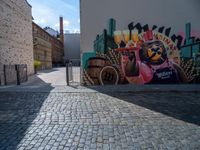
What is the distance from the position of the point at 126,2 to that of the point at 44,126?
24.7ft

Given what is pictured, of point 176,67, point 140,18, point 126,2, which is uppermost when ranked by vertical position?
point 126,2

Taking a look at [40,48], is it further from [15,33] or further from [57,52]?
[57,52]

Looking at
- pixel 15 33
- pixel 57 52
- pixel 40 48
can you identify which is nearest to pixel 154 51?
pixel 15 33

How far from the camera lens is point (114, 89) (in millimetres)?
9453

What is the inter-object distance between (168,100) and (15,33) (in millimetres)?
11625

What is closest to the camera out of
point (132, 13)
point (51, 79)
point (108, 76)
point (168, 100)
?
point (168, 100)

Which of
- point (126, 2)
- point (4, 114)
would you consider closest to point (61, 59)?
point (126, 2)

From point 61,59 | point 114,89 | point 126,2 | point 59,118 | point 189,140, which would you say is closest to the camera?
point 189,140

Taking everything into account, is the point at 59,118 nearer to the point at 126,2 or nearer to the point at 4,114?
the point at 4,114

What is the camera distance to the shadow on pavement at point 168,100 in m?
5.82

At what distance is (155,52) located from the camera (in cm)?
1078

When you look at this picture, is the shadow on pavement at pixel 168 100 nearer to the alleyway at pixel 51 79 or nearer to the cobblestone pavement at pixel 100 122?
the cobblestone pavement at pixel 100 122

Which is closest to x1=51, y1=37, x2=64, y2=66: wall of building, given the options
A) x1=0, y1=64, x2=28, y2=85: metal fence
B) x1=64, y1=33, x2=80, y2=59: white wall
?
x1=64, y1=33, x2=80, y2=59: white wall

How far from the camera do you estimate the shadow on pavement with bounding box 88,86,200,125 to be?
582 cm
